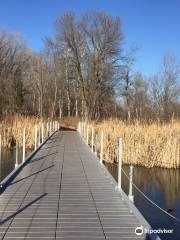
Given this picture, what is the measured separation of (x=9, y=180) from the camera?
28.5 feet

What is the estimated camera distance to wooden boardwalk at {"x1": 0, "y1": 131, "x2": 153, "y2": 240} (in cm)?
513

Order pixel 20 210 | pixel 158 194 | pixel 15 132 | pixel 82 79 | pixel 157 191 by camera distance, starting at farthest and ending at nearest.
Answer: pixel 82 79 < pixel 15 132 < pixel 157 191 < pixel 158 194 < pixel 20 210

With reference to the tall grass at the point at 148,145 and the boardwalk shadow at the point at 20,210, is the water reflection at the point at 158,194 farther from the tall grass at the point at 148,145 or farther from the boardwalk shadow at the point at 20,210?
the boardwalk shadow at the point at 20,210

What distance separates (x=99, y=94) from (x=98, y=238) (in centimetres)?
3345

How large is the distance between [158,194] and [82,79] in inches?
1066

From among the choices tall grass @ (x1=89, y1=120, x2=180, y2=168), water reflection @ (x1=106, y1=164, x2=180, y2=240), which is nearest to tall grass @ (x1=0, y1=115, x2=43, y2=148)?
tall grass @ (x1=89, y1=120, x2=180, y2=168)

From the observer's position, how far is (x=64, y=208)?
6.34 meters

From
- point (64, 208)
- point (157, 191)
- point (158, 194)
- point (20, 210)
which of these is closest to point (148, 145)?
point (157, 191)

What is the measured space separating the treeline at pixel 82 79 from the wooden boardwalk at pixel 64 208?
70.5ft

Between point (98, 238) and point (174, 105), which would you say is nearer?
point (98, 238)

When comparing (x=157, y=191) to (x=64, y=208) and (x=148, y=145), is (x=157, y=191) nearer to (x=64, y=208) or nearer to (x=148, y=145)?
(x=148, y=145)

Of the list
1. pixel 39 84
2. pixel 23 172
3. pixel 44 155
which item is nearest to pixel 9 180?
pixel 23 172

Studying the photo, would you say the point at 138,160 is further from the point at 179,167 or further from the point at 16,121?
the point at 16,121

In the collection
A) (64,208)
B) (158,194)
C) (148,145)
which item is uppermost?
(148,145)
